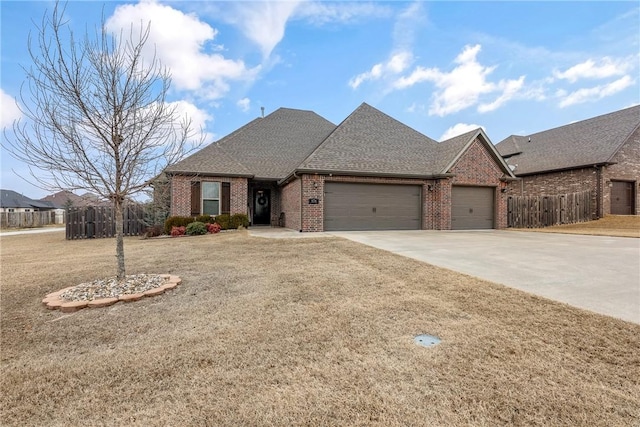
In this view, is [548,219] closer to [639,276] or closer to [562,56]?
[562,56]

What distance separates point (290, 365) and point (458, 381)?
1385mm

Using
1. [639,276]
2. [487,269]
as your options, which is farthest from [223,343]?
[639,276]

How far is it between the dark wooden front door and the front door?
73.1 feet

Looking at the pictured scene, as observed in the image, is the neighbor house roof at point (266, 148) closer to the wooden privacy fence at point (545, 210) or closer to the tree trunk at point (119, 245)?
the tree trunk at point (119, 245)

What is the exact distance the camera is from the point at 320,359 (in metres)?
2.65

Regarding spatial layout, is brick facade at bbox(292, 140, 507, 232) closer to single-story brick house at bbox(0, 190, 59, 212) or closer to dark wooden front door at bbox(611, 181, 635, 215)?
dark wooden front door at bbox(611, 181, 635, 215)

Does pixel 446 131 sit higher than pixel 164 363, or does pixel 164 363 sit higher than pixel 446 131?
pixel 446 131

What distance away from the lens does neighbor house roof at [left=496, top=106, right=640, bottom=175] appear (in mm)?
18875

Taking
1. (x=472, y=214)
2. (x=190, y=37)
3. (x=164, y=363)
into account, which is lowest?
(x=164, y=363)

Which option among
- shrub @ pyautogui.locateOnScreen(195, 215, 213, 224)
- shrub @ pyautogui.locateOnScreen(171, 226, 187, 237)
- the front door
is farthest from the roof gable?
shrub @ pyautogui.locateOnScreen(171, 226, 187, 237)

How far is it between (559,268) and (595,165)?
17861 millimetres

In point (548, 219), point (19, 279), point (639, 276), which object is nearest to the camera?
point (639, 276)

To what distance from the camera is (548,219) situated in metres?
17.4

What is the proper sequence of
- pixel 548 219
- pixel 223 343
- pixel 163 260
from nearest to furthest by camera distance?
pixel 223 343 → pixel 163 260 → pixel 548 219
